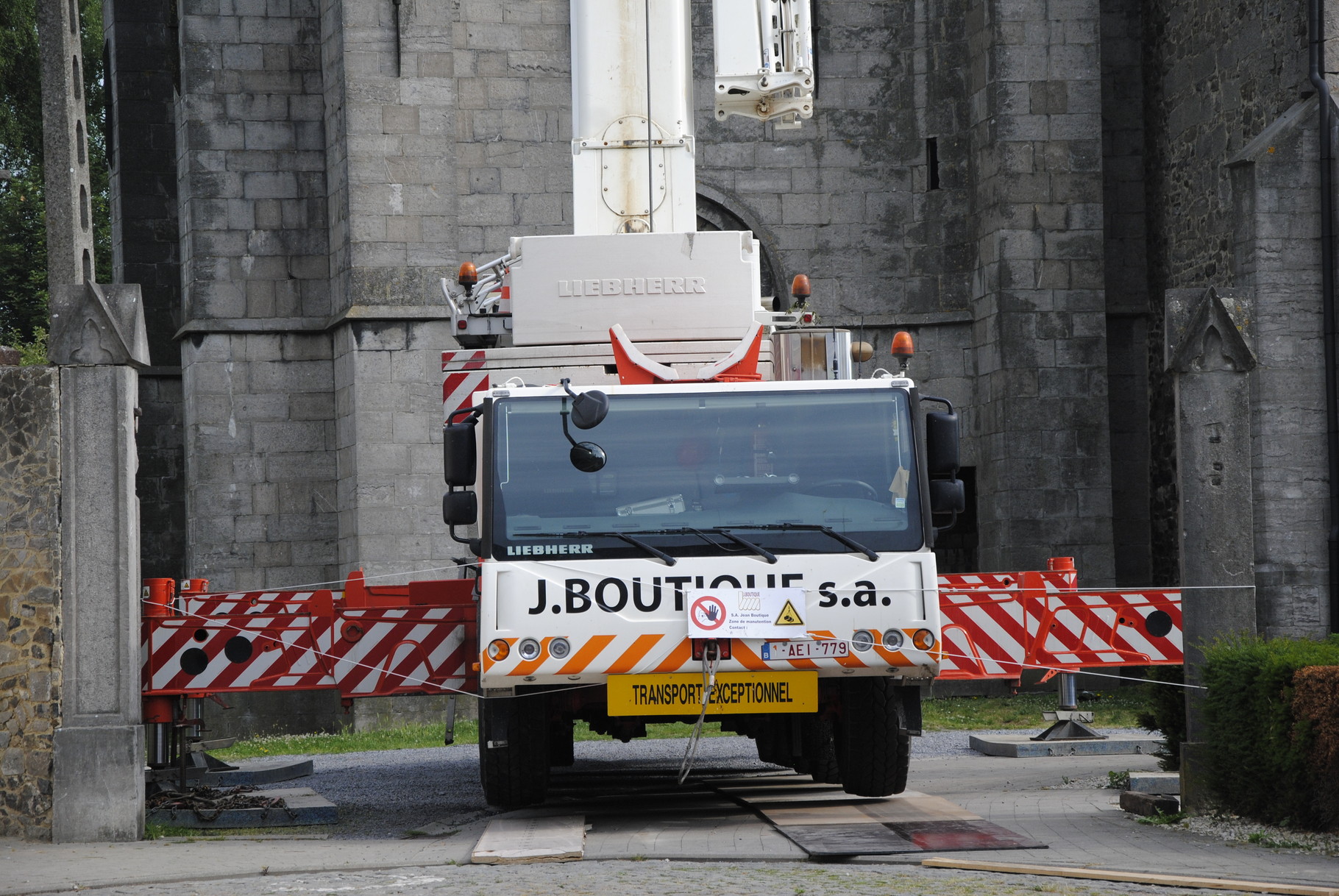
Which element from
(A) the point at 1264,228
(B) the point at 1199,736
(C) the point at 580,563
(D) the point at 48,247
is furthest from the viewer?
(A) the point at 1264,228

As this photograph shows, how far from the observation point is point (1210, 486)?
9.16 meters

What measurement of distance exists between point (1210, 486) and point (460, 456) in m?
3.85

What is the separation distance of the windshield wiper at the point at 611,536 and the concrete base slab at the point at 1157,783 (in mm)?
3152

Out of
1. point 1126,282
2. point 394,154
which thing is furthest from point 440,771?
point 1126,282

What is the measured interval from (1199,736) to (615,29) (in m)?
5.36

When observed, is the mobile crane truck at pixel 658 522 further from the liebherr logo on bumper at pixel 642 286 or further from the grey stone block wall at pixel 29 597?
the grey stone block wall at pixel 29 597

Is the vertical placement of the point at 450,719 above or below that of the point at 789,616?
below

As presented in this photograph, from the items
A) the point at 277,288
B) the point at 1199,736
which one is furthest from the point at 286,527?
the point at 1199,736

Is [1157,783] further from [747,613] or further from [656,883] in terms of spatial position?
[656,883]

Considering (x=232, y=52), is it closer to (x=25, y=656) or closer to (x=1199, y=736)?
(x=25, y=656)

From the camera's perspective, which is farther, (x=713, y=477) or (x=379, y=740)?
(x=379, y=740)

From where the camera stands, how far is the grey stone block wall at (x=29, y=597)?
9352 millimetres

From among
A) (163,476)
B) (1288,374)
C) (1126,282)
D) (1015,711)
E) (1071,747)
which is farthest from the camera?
(163,476)

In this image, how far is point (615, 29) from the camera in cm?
1090
